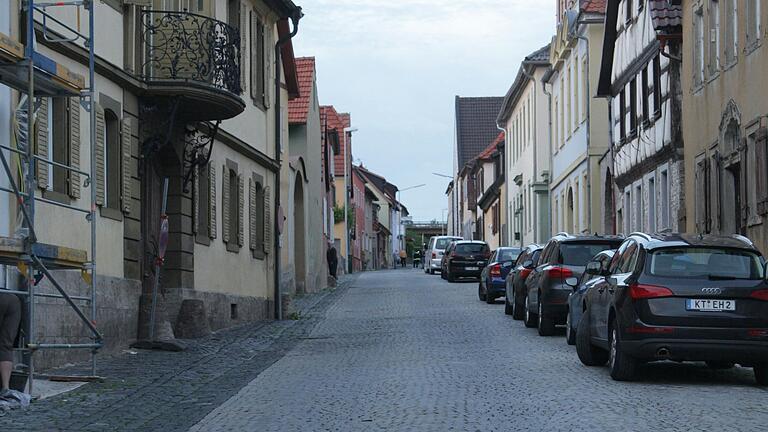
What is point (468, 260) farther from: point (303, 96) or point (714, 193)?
point (714, 193)

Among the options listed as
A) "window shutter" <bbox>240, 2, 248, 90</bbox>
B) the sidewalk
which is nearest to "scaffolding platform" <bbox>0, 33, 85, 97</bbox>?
the sidewalk

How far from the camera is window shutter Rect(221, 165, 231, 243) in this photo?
26.2m

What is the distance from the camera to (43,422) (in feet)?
37.1

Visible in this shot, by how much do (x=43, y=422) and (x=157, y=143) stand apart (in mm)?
9875

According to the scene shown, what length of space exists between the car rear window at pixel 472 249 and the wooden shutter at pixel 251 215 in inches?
843

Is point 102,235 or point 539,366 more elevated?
point 102,235

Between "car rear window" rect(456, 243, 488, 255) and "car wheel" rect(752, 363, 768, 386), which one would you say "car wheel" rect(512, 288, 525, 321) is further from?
"car rear window" rect(456, 243, 488, 255)

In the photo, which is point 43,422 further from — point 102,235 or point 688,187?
point 688,187

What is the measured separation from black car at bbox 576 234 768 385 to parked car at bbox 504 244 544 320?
1127 centimetres

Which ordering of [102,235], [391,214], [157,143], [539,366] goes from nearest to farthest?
[539,366] < [102,235] < [157,143] < [391,214]

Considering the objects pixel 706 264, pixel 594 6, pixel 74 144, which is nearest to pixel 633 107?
pixel 594 6

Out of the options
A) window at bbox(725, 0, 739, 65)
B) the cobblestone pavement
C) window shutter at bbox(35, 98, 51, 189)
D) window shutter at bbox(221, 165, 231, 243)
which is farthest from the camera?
window shutter at bbox(221, 165, 231, 243)

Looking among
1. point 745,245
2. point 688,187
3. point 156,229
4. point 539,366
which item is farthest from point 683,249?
point 688,187

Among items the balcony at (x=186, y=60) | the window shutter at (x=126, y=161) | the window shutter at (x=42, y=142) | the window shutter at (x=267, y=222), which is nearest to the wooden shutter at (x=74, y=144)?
the window shutter at (x=42, y=142)
